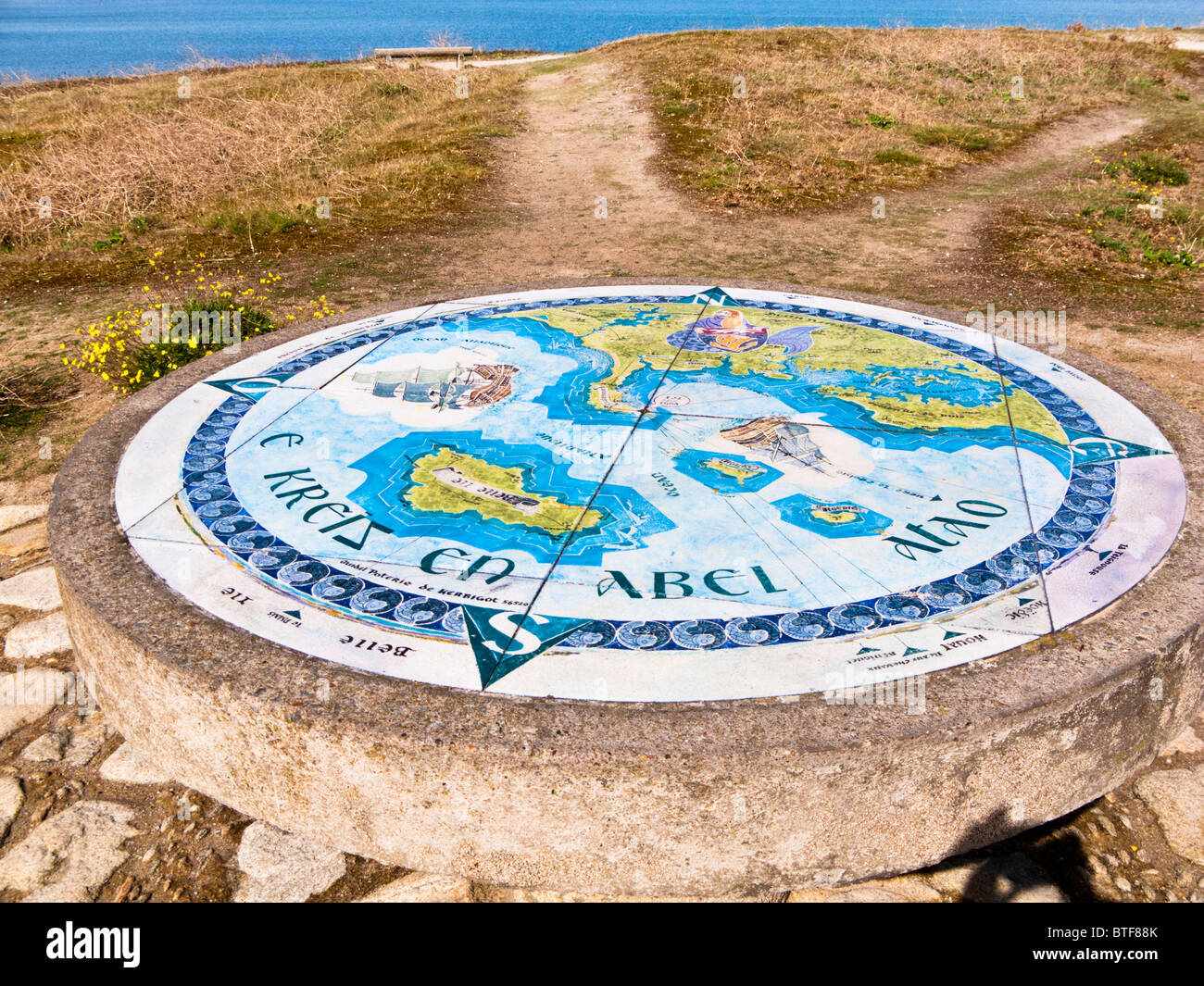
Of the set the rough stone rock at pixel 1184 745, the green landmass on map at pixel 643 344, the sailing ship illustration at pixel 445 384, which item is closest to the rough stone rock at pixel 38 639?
the sailing ship illustration at pixel 445 384

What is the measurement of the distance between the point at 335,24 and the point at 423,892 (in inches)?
3964

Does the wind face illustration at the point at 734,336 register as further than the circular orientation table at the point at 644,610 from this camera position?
Yes

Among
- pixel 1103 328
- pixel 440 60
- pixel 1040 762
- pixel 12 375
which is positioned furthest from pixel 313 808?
pixel 440 60

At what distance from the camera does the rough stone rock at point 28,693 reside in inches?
147

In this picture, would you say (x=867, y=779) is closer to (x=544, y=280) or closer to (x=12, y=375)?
(x=544, y=280)

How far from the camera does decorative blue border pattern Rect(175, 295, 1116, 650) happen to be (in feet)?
10.5

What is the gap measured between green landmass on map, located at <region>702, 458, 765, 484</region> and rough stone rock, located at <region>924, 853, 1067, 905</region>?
1.79 meters

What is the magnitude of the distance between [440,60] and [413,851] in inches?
1000

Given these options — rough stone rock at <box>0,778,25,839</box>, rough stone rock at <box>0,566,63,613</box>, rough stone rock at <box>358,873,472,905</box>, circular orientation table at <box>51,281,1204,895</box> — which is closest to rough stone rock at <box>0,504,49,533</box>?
rough stone rock at <box>0,566,63,613</box>

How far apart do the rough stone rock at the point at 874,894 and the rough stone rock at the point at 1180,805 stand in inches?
35.1

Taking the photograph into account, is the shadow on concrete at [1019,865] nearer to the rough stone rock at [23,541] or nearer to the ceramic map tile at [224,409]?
the ceramic map tile at [224,409]

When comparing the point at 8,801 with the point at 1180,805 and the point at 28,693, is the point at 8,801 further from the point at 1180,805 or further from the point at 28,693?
the point at 1180,805

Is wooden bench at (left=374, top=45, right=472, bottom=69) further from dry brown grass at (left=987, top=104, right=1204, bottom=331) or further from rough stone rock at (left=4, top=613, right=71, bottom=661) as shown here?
rough stone rock at (left=4, top=613, right=71, bottom=661)

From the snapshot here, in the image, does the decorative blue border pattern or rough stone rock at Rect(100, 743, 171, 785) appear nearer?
the decorative blue border pattern
